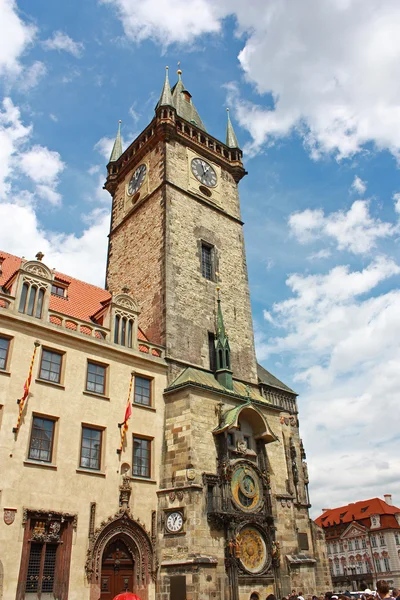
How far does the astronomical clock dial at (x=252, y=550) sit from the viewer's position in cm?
1847

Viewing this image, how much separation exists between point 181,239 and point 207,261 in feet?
6.43

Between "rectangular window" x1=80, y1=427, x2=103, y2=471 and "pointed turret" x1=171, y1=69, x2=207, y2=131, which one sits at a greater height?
"pointed turret" x1=171, y1=69, x2=207, y2=131

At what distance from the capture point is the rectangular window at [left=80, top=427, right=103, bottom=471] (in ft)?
57.3

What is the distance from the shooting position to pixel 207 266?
26.4 meters

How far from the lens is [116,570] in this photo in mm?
17078

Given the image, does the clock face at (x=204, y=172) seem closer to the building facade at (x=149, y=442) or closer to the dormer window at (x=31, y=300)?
the building facade at (x=149, y=442)

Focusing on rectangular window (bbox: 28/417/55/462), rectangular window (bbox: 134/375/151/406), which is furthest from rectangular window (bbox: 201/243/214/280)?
rectangular window (bbox: 28/417/55/462)

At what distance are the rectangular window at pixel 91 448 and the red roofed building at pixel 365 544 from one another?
54464 mm

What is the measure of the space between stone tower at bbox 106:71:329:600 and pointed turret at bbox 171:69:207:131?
265 centimetres

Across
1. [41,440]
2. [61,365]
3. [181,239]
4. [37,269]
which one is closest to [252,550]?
[41,440]

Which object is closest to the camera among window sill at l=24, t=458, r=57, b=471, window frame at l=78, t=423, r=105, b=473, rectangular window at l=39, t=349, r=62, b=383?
window sill at l=24, t=458, r=57, b=471

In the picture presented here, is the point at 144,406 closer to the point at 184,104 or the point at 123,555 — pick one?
the point at 123,555

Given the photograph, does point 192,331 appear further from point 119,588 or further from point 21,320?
point 119,588

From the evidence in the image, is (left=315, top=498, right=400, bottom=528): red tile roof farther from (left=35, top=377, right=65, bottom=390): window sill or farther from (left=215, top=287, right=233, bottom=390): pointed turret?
(left=35, top=377, right=65, bottom=390): window sill
